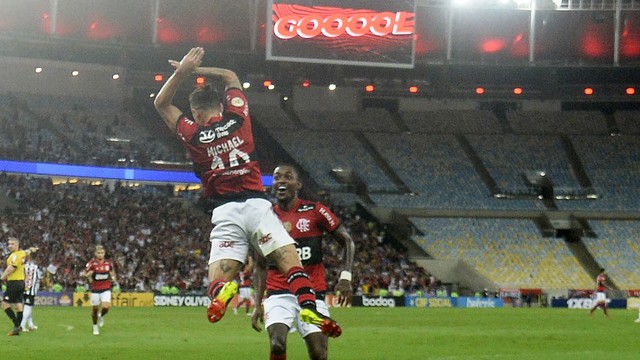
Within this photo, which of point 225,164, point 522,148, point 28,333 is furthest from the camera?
point 522,148

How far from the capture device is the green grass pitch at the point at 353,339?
A: 68.8ft

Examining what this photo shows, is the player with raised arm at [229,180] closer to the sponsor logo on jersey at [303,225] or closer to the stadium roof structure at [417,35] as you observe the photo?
the sponsor logo on jersey at [303,225]

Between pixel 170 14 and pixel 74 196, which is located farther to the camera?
pixel 74 196

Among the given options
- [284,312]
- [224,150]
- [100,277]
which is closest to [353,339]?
[100,277]

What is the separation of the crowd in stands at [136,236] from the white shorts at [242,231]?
39.8 m

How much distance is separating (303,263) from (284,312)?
2.39 ft

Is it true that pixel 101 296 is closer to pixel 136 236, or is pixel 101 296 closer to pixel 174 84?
pixel 174 84

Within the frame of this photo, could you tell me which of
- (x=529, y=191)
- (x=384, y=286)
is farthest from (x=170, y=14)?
(x=529, y=191)

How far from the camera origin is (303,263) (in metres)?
13.1

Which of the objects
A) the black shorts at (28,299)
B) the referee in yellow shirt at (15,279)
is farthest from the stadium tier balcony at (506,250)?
the referee in yellow shirt at (15,279)

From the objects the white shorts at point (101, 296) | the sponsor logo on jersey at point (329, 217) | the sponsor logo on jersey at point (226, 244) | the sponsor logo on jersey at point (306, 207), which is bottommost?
the white shorts at point (101, 296)

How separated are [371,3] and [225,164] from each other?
1610 inches

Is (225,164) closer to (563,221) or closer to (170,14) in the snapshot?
(170,14)

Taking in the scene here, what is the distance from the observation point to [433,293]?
2232 inches
